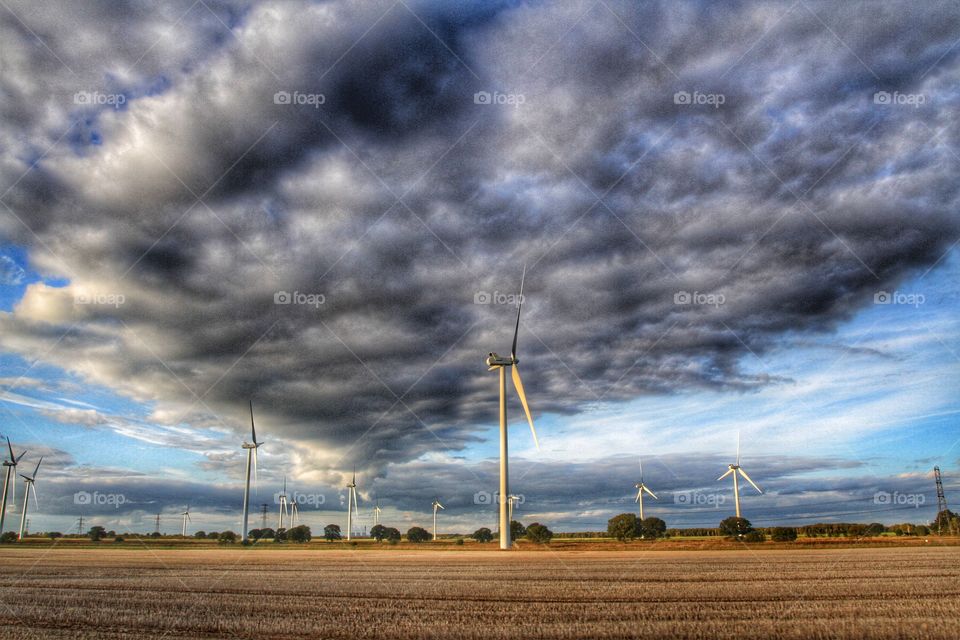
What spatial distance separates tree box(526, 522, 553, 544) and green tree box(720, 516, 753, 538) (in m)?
40.0

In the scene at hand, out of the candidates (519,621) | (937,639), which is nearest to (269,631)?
(519,621)

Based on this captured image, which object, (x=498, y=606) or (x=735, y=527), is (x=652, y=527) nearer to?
(x=735, y=527)

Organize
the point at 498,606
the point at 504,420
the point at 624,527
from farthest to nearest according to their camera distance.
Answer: the point at 624,527
the point at 504,420
the point at 498,606

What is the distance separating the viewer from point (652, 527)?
536ft

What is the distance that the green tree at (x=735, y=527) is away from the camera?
144 m

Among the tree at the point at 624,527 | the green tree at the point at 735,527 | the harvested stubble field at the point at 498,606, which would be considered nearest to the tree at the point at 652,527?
the tree at the point at 624,527

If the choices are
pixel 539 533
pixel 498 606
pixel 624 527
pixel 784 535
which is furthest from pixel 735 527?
pixel 498 606

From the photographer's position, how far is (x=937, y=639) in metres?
20.1

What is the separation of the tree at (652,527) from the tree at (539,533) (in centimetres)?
2457

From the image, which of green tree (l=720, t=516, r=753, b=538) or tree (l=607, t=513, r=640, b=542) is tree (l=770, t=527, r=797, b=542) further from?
tree (l=607, t=513, r=640, b=542)

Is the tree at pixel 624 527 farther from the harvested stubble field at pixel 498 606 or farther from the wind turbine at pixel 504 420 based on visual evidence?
the harvested stubble field at pixel 498 606

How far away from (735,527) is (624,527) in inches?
1009

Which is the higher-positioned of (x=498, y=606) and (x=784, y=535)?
(x=498, y=606)

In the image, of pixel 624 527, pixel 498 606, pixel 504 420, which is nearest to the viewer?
pixel 498 606
